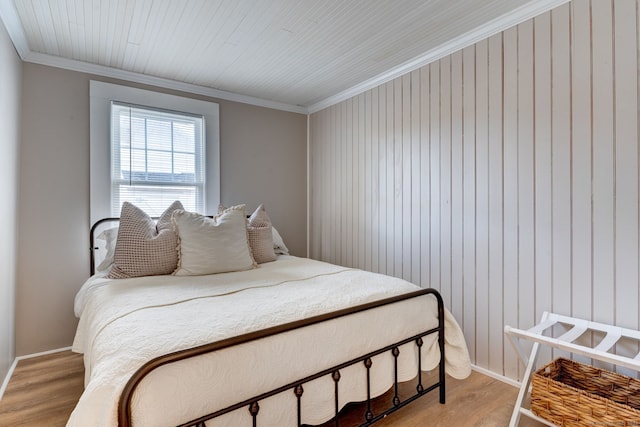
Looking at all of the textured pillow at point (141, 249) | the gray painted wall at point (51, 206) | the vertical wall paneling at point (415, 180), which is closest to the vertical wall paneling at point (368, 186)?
the vertical wall paneling at point (415, 180)

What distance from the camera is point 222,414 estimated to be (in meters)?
1.12

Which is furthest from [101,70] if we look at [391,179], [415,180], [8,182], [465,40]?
[465,40]

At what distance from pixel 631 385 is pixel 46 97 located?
13.1ft

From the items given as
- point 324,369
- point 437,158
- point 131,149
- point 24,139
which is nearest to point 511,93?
point 437,158

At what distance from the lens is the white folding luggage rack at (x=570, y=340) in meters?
1.43

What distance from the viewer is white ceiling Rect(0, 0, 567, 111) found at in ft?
6.31

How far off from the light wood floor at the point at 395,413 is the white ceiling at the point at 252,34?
7.16ft

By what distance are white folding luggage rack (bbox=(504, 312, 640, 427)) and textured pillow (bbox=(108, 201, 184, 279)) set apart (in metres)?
2.01

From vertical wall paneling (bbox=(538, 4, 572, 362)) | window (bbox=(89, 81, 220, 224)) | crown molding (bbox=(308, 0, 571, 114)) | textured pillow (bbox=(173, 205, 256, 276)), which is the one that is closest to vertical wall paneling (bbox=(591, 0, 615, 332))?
vertical wall paneling (bbox=(538, 4, 572, 362))

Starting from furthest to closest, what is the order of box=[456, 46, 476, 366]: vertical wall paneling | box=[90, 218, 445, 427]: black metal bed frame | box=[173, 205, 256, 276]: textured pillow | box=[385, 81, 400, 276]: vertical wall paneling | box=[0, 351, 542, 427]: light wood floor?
box=[385, 81, 400, 276]: vertical wall paneling → box=[456, 46, 476, 366]: vertical wall paneling → box=[173, 205, 256, 276]: textured pillow → box=[0, 351, 542, 427]: light wood floor → box=[90, 218, 445, 427]: black metal bed frame

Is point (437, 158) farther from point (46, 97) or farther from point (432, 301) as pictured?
point (46, 97)

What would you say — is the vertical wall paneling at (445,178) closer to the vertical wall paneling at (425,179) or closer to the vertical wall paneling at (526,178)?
the vertical wall paneling at (425,179)

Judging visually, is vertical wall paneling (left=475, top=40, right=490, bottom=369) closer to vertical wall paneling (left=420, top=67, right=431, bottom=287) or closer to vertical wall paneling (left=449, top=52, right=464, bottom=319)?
vertical wall paneling (left=449, top=52, right=464, bottom=319)

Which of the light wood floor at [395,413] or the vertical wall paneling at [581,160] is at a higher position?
the vertical wall paneling at [581,160]
